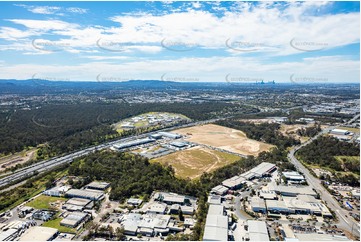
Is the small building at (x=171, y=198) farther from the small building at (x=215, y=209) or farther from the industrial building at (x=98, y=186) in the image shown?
the industrial building at (x=98, y=186)

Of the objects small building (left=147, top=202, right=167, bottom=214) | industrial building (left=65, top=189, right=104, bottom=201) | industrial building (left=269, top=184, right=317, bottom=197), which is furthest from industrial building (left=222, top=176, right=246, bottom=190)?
industrial building (left=65, top=189, right=104, bottom=201)

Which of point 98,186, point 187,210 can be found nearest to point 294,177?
point 187,210

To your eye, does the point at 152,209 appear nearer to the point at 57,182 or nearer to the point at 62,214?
the point at 62,214

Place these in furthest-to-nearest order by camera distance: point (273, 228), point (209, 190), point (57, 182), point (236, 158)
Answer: point (236, 158) < point (57, 182) < point (209, 190) < point (273, 228)

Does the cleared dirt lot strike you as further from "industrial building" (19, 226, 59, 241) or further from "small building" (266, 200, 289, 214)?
"small building" (266, 200, 289, 214)

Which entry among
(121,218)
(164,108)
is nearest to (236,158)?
(121,218)
